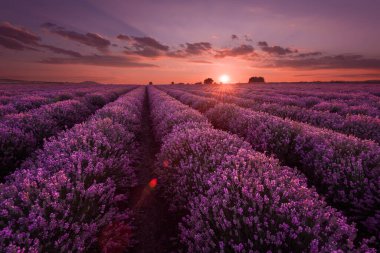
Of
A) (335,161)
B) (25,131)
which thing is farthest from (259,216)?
(25,131)

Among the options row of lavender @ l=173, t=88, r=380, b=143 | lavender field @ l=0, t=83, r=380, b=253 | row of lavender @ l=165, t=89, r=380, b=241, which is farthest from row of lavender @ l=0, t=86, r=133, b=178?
row of lavender @ l=173, t=88, r=380, b=143

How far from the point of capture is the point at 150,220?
4.67 metres

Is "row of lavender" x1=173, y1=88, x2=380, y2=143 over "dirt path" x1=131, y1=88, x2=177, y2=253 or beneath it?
over

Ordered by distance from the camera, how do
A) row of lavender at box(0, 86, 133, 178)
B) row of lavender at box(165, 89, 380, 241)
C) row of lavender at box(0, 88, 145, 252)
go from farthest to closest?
row of lavender at box(0, 86, 133, 178), row of lavender at box(165, 89, 380, 241), row of lavender at box(0, 88, 145, 252)

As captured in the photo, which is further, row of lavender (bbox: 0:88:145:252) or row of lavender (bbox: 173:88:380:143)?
row of lavender (bbox: 173:88:380:143)

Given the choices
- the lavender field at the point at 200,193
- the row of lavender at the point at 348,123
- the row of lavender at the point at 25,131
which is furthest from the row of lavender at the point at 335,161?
the row of lavender at the point at 25,131

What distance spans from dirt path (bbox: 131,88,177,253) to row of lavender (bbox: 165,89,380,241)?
260 cm

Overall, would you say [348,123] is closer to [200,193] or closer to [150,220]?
[200,193]

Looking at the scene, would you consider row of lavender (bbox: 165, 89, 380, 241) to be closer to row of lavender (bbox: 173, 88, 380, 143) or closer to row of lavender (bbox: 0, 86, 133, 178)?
row of lavender (bbox: 173, 88, 380, 143)

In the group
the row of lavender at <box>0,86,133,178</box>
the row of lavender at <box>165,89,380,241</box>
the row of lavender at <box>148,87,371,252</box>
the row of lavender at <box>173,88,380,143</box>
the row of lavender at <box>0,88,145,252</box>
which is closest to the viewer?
the row of lavender at <box>148,87,371,252</box>

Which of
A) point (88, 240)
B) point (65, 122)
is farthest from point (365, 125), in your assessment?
point (65, 122)

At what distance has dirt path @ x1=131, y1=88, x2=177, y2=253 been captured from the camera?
3.97m

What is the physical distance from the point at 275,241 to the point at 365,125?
6.59m

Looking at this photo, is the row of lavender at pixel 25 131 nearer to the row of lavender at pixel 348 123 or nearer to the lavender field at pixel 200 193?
the lavender field at pixel 200 193
